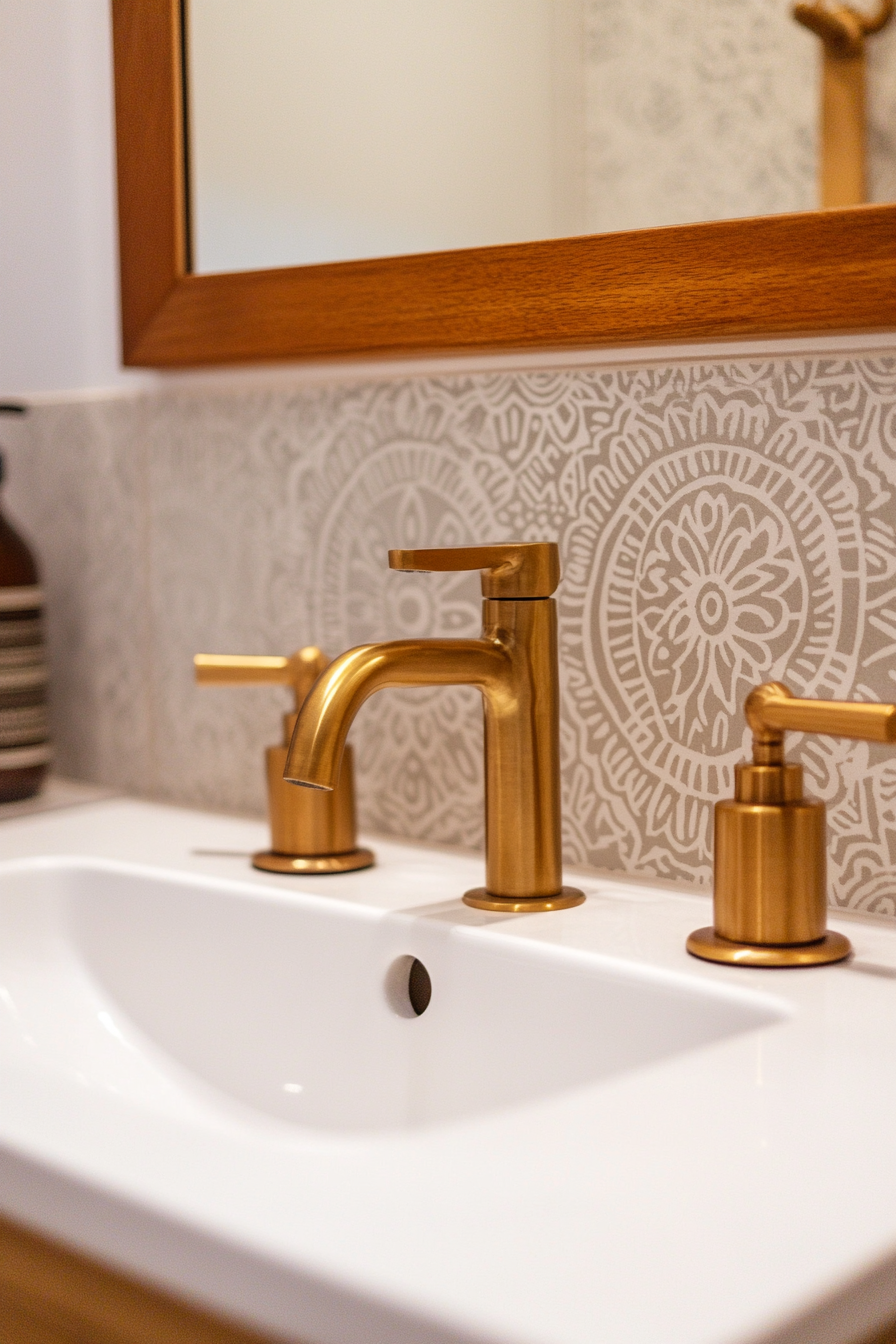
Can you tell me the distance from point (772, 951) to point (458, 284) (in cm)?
36

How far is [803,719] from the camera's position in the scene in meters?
0.52

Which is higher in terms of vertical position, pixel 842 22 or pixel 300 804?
pixel 842 22

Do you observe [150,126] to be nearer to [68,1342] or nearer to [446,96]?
[446,96]

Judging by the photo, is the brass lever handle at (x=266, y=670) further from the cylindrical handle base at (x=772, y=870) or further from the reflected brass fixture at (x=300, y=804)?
the cylindrical handle base at (x=772, y=870)

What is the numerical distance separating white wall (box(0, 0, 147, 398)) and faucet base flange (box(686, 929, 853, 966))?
0.56 metres

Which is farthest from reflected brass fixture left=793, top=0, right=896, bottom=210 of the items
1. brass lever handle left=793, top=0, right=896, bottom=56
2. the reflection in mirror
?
the reflection in mirror

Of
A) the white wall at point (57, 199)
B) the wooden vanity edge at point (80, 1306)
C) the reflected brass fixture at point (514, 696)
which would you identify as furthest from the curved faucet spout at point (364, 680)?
the white wall at point (57, 199)

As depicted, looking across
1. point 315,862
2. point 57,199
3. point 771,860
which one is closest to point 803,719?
point 771,860

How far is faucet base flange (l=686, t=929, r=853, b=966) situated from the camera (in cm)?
A: 54

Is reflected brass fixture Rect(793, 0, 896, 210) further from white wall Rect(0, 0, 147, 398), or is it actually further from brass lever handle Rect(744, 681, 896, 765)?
white wall Rect(0, 0, 147, 398)

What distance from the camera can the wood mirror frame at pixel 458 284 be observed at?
587 mm

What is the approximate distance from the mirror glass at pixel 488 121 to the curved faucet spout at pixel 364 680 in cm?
→ 21

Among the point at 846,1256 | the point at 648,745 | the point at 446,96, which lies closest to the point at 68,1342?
the point at 846,1256

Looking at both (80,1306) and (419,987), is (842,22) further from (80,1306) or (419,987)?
(80,1306)
